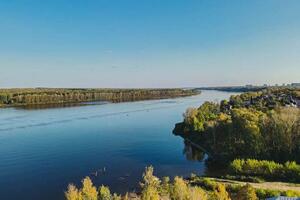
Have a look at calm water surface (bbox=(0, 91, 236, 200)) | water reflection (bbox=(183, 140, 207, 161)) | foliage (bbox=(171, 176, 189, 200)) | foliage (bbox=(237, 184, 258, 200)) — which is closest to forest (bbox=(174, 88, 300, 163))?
water reflection (bbox=(183, 140, 207, 161))

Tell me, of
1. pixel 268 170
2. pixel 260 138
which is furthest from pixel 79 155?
pixel 268 170

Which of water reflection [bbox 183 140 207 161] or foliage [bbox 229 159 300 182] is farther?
water reflection [bbox 183 140 207 161]

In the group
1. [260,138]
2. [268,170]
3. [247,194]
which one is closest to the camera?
[247,194]

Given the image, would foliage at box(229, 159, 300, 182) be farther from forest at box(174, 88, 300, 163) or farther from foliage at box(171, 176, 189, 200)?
foliage at box(171, 176, 189, 200)

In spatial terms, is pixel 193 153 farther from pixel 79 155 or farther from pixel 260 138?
pixel 79 155

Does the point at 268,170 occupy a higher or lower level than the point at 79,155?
higher

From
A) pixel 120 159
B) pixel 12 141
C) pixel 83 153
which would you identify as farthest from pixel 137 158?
pixel 12 141
